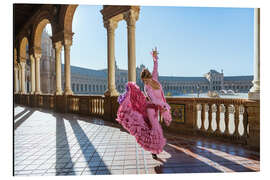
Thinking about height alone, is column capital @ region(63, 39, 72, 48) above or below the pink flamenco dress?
above

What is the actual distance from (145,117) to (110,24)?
4.60m

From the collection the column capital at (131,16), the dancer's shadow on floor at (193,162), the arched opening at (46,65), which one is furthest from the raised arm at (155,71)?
the arched opening at (46,65)

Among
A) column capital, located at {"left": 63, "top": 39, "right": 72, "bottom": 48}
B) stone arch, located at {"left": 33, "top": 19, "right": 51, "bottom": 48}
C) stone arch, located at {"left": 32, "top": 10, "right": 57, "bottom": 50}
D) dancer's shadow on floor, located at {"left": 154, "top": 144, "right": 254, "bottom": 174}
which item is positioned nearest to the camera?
dancer's shadow on floor, located at {"left": 154, "top": 144, "right": 254, "bottom": 174}

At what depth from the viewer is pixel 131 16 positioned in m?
5.25

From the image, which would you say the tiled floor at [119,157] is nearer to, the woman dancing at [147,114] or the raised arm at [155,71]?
the woman dancing at [147,114]

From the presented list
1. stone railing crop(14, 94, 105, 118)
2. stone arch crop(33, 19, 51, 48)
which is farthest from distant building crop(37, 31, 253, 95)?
stone railing crop(14, 94, 105, 118)

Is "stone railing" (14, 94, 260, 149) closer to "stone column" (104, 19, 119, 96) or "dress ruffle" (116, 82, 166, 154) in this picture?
"stone column" (104, 19, 119, 96)

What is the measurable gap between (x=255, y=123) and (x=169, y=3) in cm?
299

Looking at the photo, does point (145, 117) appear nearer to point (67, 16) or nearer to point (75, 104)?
point (75, 104)

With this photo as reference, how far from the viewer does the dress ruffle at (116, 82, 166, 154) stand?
2570mm

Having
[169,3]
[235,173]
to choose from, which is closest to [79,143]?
[235,173]

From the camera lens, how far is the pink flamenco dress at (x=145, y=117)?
8.45 feet

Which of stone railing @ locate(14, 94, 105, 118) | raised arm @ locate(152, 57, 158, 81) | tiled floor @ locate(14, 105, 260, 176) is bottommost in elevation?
tiled floor @ locate(14, 105, 260, 176)

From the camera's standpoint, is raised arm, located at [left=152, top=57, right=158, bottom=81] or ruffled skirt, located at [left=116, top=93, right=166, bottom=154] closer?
ruffled skirt, located at [left=116, top=93, right=166, bottom=154]
